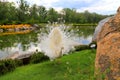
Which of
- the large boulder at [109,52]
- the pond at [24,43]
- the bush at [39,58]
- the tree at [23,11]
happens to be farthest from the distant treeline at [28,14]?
the large boulder at [109,52]

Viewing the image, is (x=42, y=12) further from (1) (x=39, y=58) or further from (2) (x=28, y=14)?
(1) (x=39, y=58)

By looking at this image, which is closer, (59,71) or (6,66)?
(59,71)

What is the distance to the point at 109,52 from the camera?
13.5ft

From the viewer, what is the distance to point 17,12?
5744 centimetres

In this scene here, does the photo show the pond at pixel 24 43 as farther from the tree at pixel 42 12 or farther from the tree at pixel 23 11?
the tree at pixel 42 12

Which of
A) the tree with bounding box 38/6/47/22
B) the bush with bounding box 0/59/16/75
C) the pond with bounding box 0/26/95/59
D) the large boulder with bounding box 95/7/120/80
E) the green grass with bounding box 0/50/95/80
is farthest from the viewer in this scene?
the tree with bounding box 38/6/47/22

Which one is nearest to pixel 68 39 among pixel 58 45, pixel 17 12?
pixel 58 45

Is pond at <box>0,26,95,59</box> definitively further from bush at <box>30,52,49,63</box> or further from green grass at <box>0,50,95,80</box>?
green grass at <box>0,50,95,80</box>

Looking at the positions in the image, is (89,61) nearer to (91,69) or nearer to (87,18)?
(91,69)

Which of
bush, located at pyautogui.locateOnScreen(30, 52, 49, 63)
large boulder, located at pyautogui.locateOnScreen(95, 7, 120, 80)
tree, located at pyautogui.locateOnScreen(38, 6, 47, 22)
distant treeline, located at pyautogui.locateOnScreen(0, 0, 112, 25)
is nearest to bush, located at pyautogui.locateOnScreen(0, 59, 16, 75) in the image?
bush, located at pyautogui.locateOnScreen(30, 52, 49, 63)

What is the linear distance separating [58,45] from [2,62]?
159cm

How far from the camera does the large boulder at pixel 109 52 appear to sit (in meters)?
3.84

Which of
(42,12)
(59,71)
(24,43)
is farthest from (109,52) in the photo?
(42,12)

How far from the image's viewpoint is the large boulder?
3.84 metres
